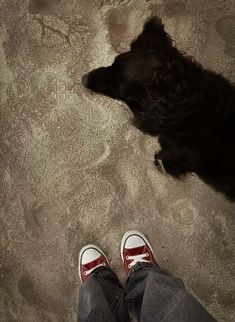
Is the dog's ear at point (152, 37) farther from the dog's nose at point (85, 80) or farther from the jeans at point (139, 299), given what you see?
the jeans at point (139, 299)

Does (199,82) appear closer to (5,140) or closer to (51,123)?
(51,123)

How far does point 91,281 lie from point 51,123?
0.83 metres

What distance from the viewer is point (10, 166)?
2.23 metres

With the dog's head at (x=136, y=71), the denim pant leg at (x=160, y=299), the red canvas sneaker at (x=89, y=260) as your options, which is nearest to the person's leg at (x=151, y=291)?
the denim pant leg at (x=160, y=299)

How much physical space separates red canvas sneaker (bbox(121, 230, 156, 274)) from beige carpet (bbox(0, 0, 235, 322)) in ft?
0.15

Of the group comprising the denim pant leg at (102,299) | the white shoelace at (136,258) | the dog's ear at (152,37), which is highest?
the dog's ear at (152,37)

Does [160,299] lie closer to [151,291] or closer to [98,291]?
[151,291]

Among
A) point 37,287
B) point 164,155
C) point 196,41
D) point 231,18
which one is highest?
point 231,18

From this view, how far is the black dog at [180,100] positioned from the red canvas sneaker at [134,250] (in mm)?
493

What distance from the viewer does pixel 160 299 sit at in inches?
68.0

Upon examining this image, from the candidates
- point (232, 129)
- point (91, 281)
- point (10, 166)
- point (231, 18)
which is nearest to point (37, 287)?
point (91, 281)

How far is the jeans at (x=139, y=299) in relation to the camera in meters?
1.61

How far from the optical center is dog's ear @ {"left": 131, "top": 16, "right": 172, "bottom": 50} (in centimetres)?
184

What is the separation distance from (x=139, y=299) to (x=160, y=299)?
0.94 ft
